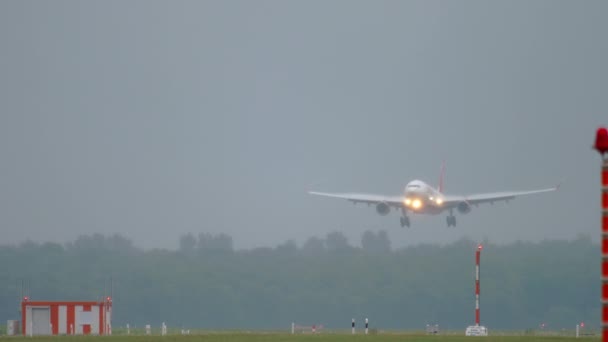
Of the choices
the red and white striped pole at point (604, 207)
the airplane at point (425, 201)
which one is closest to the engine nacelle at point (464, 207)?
the airplane at point (425, 201)

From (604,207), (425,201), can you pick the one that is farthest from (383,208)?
(604,207)

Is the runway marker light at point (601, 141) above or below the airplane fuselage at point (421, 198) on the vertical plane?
below

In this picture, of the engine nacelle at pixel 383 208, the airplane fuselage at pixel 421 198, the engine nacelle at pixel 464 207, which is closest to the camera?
the airplane fuselage at pixel 421 198

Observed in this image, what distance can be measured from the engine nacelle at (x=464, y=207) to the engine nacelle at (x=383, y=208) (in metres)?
5.63

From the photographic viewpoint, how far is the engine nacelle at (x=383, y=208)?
99812 mm

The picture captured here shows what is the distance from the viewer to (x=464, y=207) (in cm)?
9981

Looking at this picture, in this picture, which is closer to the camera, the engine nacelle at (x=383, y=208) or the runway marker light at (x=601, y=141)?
the runway marker light at (x=601, y=141)

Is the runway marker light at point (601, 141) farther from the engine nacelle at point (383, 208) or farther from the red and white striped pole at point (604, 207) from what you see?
the engine nacelle at point (383, 208)

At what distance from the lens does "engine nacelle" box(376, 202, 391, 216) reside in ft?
327

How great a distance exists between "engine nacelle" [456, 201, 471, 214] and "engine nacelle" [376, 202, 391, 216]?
5.63m

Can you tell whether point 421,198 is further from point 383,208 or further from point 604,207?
point 604,207

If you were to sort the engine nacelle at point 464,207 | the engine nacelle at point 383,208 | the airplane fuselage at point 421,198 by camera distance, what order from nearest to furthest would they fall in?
the airplane fuselage at point 421,198 → the engine nacelle at point 464,207 → the engine nacelle at point 383,208

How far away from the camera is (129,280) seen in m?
96.8

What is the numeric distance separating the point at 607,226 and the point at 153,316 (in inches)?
3051
